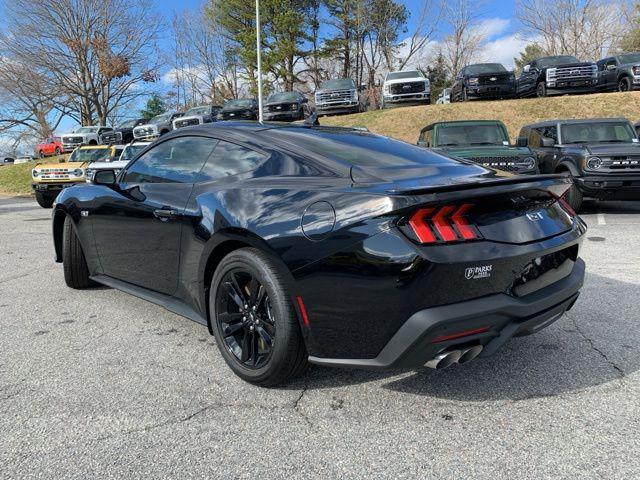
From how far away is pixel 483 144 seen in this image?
9625 mm

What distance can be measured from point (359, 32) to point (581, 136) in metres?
34.6

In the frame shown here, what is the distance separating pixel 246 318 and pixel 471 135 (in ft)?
27.0

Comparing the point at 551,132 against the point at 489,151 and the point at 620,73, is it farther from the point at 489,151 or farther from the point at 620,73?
the point at 620,73

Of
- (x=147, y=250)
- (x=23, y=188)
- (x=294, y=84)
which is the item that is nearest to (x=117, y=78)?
(x=294, y=84)

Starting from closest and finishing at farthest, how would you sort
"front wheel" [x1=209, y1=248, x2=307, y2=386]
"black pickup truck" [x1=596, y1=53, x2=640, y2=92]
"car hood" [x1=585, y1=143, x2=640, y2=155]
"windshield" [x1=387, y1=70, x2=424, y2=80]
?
1. "front wheel" [x1=209, y1=248, x2=307, y2=386]
2. "car hood" [x1=585, y1=143, x2=640, y2=155]
3. "black pickup truck" [x1=596, y1=53, x2=640, y2=92]
4. "windshield" [x1=387, y1=70, x2=424, y2=80]

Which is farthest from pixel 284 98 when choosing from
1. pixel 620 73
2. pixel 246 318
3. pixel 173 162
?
pixel 246 318

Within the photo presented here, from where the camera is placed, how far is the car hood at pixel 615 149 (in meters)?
8.47

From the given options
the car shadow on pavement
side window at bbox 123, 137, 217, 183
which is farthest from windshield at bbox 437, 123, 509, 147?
side window at bbox 123, 137, 217, 183

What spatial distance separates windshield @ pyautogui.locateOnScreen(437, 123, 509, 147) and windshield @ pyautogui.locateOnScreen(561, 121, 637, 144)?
1246 millimetres

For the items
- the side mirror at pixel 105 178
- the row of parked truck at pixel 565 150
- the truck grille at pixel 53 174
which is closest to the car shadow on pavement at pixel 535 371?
the side mirror at pixel 105 178

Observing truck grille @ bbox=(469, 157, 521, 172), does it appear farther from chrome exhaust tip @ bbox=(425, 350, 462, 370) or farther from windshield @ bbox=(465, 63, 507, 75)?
windshield @ bbox=(465, 63, 507, 75)

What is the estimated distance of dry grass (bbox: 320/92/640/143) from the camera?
1870 cm

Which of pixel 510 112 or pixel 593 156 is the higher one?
pixel 510 112

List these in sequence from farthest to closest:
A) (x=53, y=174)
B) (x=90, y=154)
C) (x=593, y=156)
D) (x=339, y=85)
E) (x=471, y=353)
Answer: (x=339, y=85) < (x=90, y=154) < (x=53, y=174) < (x=593, y=156) < (x=471, y=353)
